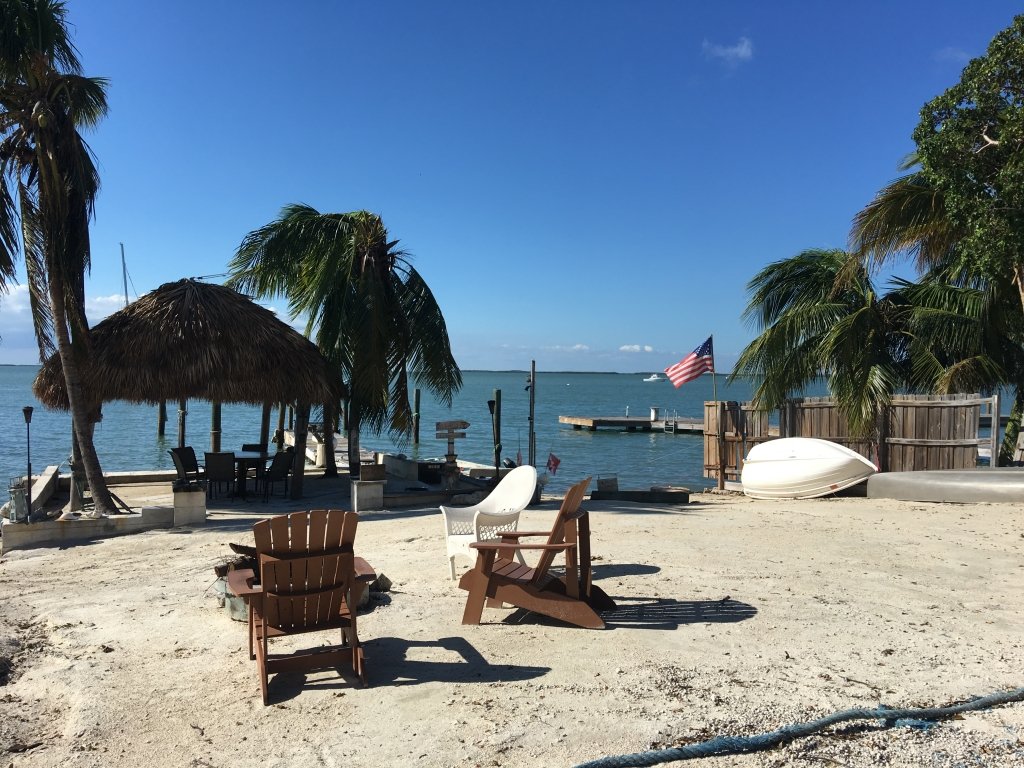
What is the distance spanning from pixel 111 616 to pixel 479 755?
366 centimetres

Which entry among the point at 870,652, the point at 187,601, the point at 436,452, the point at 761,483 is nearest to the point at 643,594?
the point at 870,652

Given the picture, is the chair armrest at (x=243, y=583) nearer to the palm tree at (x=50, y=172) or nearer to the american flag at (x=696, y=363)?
the palm tree at (x=50, y=172)

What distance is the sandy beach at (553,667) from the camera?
3.38 metres

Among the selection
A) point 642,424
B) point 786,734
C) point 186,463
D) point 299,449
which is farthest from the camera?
point 642,424

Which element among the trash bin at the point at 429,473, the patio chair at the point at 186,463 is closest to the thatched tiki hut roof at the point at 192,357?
the patio chair at the point at 186,463

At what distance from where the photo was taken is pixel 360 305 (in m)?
13.2

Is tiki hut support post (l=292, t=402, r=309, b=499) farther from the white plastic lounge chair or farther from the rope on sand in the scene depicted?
the rope on sand

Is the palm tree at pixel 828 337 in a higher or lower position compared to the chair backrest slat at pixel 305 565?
higher

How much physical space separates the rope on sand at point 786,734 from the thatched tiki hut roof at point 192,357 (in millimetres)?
9922

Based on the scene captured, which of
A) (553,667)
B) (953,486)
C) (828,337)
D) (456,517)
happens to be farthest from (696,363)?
(553,667)

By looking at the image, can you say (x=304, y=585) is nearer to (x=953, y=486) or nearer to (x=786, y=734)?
(x=786, y=734)

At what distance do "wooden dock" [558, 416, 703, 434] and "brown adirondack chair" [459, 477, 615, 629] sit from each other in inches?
1501

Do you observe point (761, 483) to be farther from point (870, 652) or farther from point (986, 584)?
point (870, 652)

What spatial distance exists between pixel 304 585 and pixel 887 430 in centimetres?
1182
